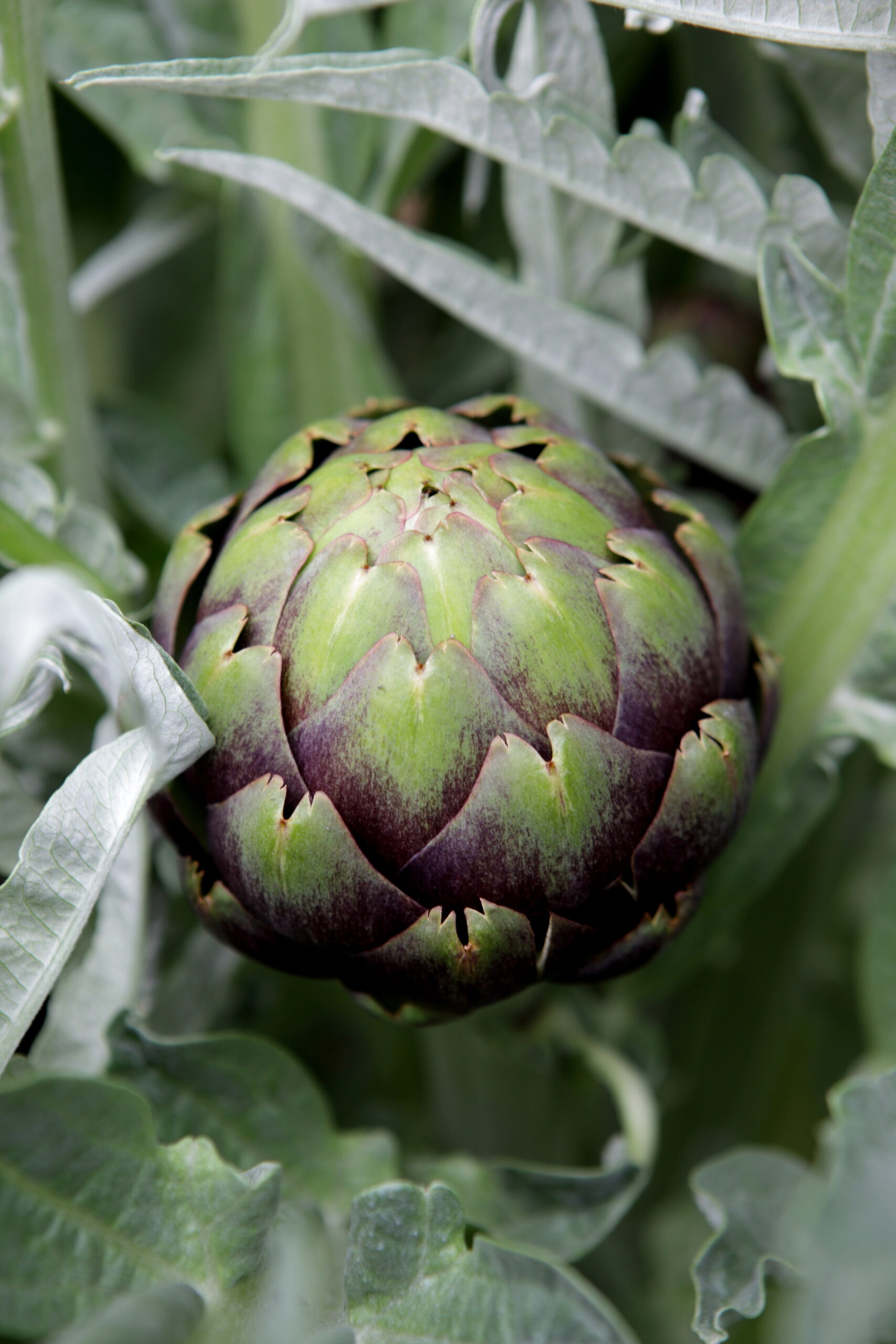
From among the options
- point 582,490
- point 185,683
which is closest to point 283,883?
point 185,683

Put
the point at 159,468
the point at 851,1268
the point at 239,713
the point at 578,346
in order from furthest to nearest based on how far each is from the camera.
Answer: the point at 159,468
the point at 578,346
the point at 239,713
the point at 851,1268

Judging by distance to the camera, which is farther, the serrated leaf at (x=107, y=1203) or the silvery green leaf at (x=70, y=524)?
the silvery green leaf at (x=70, y=524)

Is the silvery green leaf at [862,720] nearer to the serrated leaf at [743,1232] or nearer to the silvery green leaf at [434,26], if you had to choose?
the serrated leaf at [743,1232]

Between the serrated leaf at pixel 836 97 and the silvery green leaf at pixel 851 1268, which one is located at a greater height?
the serrated leaf at pixel 836 97

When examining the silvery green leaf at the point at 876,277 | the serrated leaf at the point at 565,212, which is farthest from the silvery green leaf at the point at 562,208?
the silvery green leaf at the point at 876,277

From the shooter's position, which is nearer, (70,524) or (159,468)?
(70,524)

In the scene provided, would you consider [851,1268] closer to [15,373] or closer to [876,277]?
[876,277]

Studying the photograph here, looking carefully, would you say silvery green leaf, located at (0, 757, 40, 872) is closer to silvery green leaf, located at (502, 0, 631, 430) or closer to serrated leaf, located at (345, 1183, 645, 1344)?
serrated leaf, located at (345, 1183, 645, 1344)

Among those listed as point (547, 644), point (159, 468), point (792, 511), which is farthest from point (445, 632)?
point (159, 468)
